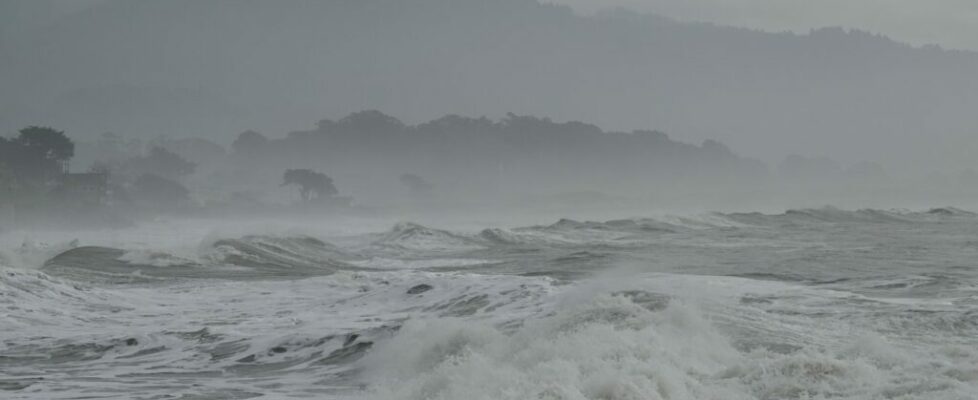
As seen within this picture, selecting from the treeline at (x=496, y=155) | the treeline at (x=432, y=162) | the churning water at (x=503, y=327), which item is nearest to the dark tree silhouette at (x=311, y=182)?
the treeline at (x=432, y=162)

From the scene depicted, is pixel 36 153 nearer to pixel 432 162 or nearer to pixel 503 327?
pixel 503 327

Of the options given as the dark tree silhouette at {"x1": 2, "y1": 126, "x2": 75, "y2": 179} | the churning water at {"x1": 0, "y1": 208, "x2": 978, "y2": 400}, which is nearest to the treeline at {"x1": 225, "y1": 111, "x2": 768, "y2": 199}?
the dark tree silhouette at {"x1": 2, "y1": 126, "x2": 75, "y2": 179}

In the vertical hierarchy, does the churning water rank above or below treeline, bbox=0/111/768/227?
below

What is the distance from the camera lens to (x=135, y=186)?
8275 centimetres

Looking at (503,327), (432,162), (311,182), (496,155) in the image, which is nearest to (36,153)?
(311,182)

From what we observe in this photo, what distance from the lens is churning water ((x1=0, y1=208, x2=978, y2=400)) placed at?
10.2 meters

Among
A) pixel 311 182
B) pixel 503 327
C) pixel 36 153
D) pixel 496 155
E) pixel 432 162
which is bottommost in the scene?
pixel 503 327

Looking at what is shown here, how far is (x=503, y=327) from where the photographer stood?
14508 mm

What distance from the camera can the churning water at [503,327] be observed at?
10.2 meters

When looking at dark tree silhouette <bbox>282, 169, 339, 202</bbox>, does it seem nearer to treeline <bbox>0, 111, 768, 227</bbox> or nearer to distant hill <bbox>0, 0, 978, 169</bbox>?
treeline <bbox>0, 111, 768, 227</bbox>

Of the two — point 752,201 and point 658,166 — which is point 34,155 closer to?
point 752,201

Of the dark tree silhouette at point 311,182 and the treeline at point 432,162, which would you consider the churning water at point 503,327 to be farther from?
the treeline at point 432,162

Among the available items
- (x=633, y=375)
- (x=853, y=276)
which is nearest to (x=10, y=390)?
(x=633, y=375)

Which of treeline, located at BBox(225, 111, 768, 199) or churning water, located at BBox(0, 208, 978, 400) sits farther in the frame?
treeline, located at BBox(225, 111, 768, 199)
